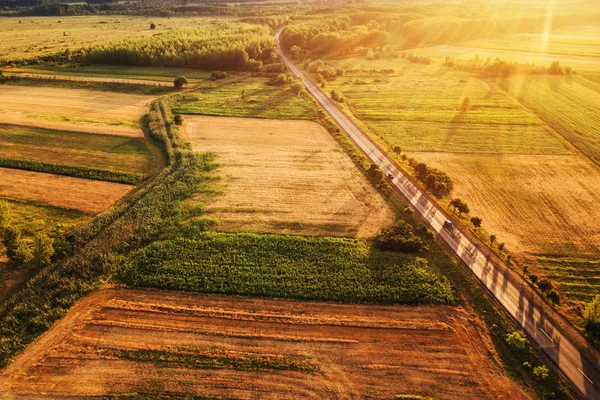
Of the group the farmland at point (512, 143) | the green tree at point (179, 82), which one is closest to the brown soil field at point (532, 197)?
the farmland at point (512, 143)

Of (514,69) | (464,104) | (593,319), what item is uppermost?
(514,69)

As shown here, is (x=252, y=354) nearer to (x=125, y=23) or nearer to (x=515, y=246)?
(x=515, y=246)

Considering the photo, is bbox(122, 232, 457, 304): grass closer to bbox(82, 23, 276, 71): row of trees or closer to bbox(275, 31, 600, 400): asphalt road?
bbox(275, 31, 600, 400): asphalt road

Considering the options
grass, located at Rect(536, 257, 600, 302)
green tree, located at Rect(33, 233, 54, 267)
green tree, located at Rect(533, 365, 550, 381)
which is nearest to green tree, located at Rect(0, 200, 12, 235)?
green tree, located at Rect(33, 233, 54, 267)

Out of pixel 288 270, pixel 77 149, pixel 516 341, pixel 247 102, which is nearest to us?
pixel 516 341

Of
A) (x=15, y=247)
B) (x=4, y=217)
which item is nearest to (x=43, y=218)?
(x=4, y=217)

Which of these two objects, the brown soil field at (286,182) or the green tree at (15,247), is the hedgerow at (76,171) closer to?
the brown soil field at (286,182)

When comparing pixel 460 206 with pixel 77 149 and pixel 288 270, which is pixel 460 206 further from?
pixel 77 149
